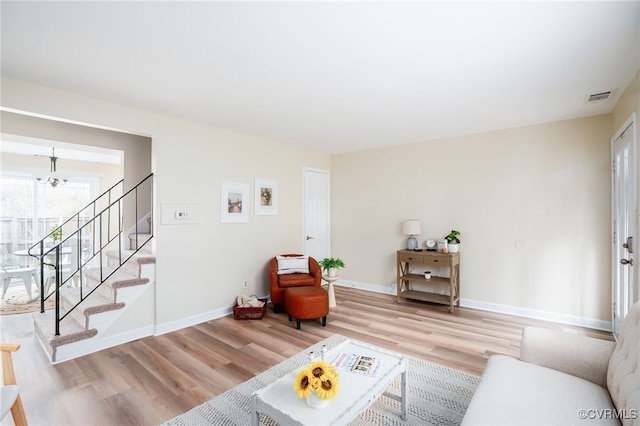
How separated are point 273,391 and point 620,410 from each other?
1658mm

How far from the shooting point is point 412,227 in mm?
4738

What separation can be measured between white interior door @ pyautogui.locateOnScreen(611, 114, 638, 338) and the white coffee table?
7.30 ft

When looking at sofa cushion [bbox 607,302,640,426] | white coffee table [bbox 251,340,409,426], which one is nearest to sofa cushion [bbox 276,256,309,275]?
white coffee table [bbox 251,340,409,426]

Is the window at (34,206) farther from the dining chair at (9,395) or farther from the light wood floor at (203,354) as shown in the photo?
the dining chair at (9,395)

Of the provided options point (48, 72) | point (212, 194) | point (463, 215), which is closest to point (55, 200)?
point (212, 194)

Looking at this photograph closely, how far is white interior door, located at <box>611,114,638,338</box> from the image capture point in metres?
2.57

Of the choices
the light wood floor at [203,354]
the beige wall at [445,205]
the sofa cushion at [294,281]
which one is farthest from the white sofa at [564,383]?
the sofa cushion at [294,281]

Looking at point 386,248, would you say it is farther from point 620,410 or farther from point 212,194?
point 620,410

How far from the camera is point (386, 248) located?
5344 mm

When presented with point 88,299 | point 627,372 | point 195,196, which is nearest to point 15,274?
point 88,299

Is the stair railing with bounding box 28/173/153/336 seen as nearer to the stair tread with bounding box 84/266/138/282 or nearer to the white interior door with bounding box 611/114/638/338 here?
the stair tread with bounding box 84/266/138/282

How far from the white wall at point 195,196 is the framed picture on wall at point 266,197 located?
0.32ft

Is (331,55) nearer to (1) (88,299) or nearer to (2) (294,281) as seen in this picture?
(2) (294,281)

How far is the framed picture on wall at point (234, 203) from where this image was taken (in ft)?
13.9
